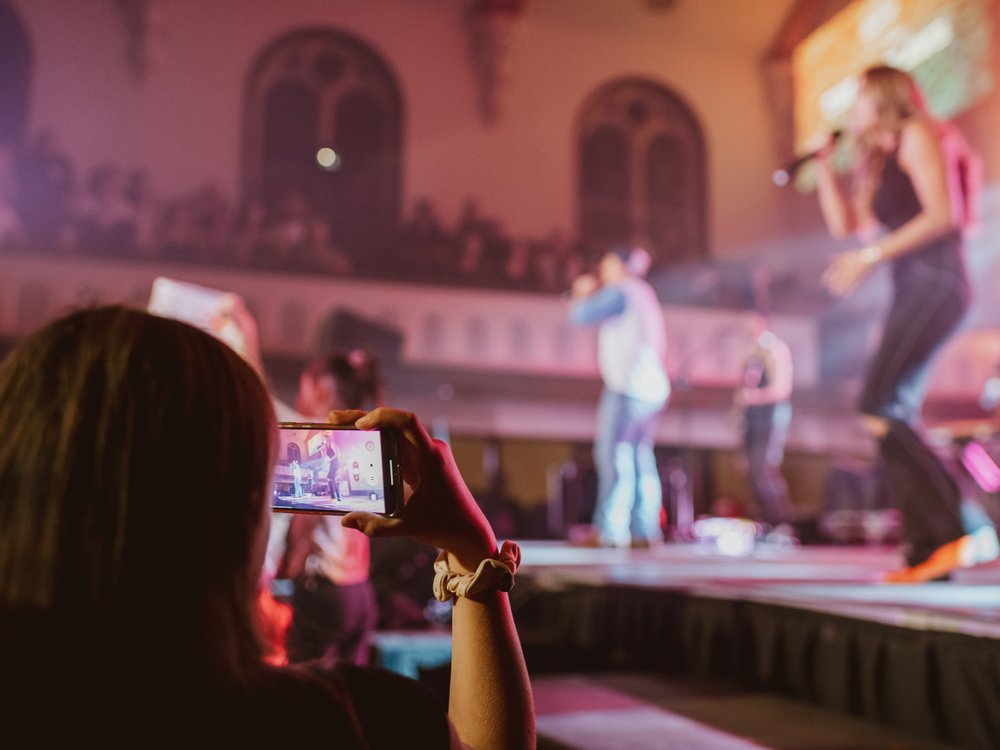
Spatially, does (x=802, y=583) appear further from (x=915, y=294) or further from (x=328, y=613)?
(x=328, y=613)

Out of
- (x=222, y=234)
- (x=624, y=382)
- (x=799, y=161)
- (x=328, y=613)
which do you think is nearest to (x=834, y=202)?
(x=799, y=161)

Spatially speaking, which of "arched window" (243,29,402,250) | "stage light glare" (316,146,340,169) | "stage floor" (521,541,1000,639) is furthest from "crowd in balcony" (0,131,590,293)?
"stage floor" (521,541,1000,639)

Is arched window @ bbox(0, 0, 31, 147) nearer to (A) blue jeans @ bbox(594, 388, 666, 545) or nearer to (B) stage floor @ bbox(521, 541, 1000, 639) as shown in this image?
(A) blue jeans @ bbox(594, 388, 666, 545)

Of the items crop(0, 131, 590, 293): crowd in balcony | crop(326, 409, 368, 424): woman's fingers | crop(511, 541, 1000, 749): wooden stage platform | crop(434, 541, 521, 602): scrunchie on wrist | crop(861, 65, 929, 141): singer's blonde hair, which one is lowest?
crop(511, 541, 1000, 749): wooden stage platform

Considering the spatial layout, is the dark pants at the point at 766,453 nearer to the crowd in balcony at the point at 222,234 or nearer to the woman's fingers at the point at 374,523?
the crowd in balcony at the point at 222,234

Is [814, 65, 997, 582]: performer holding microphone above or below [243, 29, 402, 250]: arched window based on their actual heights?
below

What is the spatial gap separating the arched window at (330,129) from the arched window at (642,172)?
92.0 inches

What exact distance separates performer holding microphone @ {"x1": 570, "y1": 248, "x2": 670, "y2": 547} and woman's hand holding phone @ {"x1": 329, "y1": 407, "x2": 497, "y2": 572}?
3.78m

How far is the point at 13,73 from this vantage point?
8836 mm

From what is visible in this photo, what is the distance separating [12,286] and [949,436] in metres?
6.95

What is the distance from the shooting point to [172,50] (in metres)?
9.15

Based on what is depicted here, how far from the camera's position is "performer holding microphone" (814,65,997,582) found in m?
2.41

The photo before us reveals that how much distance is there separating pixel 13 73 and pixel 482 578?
9986 mm

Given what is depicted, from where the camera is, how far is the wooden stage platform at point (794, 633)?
1.59 m
